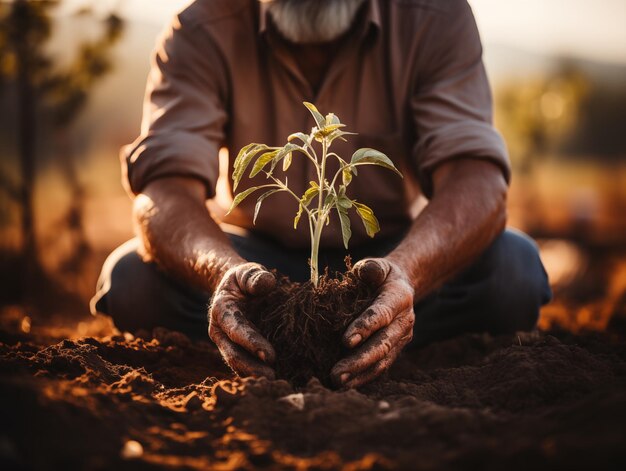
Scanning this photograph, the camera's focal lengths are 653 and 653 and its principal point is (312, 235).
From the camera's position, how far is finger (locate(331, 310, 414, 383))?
1.88 m

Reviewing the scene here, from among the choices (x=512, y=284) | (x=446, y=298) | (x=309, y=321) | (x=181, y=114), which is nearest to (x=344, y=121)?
(x=181, y=114)

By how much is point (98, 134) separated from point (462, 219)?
22.7 ft

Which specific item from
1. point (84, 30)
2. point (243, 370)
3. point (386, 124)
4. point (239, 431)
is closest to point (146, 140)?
point (386, 124)

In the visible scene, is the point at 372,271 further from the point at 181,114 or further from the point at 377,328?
the point at 181,114

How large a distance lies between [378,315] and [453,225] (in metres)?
0.82

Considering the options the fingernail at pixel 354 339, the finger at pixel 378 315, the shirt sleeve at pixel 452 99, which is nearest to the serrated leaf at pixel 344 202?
the finger at pixel 378 315

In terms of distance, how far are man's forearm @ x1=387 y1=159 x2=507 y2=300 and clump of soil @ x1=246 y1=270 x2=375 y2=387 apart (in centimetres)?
35

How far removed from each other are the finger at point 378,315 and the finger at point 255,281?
264mm

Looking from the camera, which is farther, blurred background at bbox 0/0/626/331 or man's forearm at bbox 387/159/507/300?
blurred background at bbox 0/0/626/331

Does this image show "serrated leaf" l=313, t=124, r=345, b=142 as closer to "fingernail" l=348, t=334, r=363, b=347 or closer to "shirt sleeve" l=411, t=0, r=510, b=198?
"fingernail" l=348, t=334, r=363, b=347

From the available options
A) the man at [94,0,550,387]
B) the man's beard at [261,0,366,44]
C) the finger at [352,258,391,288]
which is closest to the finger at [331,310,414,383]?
the finger at [352,258,391,288]

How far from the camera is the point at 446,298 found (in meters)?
3.10

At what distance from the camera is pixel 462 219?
102 inches

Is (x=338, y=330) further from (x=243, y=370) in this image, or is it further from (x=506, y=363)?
(x=506, y=363)
